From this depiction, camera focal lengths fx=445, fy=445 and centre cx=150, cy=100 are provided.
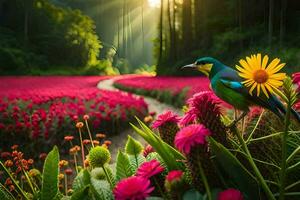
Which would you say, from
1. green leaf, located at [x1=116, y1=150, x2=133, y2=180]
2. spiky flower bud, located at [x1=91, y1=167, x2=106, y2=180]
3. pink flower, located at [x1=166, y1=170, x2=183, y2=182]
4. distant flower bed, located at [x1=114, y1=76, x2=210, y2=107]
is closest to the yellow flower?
pink flower, located at [x1=166, y1=170, x2=183, y2=182]

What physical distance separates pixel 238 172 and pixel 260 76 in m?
0.23

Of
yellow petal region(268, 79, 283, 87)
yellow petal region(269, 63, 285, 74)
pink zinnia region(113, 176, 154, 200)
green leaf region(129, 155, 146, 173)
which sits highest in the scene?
yellow petal region(269, 63, 285, 74)

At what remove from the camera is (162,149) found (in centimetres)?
116

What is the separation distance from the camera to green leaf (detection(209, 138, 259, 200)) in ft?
3.34

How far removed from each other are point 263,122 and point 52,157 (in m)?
0.66

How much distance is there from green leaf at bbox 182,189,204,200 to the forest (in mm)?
15935

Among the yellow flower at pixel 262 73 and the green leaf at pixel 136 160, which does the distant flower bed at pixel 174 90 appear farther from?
the yellow flower at pixel 262 73

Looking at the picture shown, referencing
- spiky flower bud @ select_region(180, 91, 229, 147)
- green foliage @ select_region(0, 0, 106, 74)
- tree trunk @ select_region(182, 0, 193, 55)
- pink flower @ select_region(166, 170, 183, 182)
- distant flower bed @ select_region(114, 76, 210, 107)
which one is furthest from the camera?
green foliage @ select_region(0, 0, 106, 74)

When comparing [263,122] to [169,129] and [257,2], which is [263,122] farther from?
[257,2]

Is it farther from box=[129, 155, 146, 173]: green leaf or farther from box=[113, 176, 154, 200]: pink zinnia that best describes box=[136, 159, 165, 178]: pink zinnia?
box=[129, 155, 146, 173]: green leaf

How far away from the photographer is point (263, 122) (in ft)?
4.33

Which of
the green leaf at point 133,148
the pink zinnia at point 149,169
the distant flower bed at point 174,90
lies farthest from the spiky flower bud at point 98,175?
the distant flower bed at point 174,90

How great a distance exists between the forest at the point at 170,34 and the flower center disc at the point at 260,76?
15.9 metres

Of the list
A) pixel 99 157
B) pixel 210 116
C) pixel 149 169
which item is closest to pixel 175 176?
pixel 149 169
